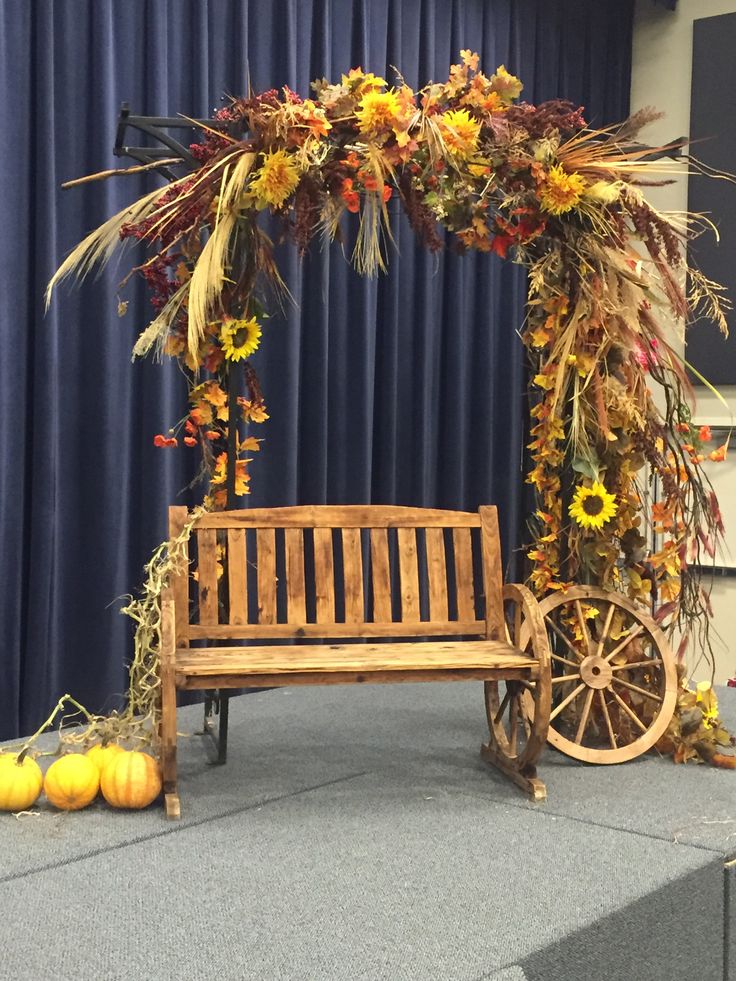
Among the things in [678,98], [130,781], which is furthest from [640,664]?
[678,98]

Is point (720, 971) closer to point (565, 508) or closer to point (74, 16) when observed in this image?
point (565, 508)

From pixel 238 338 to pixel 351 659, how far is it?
2.78 feet

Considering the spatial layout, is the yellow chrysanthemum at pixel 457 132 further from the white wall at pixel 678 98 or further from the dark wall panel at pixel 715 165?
the white wall at pixel 678 98

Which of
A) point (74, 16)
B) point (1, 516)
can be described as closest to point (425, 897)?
point (1, 516)

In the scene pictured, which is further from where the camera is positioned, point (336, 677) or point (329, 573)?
point (329, 573)

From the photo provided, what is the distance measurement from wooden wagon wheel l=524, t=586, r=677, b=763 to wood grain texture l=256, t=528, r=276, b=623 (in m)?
0.66

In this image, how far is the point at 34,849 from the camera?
7.09 ft

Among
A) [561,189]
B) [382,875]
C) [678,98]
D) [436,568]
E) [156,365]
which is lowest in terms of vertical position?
[382,875]

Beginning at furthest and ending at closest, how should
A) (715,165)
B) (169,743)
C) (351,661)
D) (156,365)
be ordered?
(715,165) → (156,365) → (351,661) → (169,743)

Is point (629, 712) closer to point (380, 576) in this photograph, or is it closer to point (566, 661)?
point (566, 661)

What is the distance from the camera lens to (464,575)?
2.83 m

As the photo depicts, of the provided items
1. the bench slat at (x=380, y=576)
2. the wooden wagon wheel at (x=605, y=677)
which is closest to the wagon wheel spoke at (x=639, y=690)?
the wooden wagon wheel at (x=605, y=677)

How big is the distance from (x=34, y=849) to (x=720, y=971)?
1318 millimetres

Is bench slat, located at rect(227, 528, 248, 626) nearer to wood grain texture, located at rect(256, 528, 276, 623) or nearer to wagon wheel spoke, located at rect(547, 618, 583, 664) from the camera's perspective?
wood grain texture, located at rect(256, 528, 276, 623)
